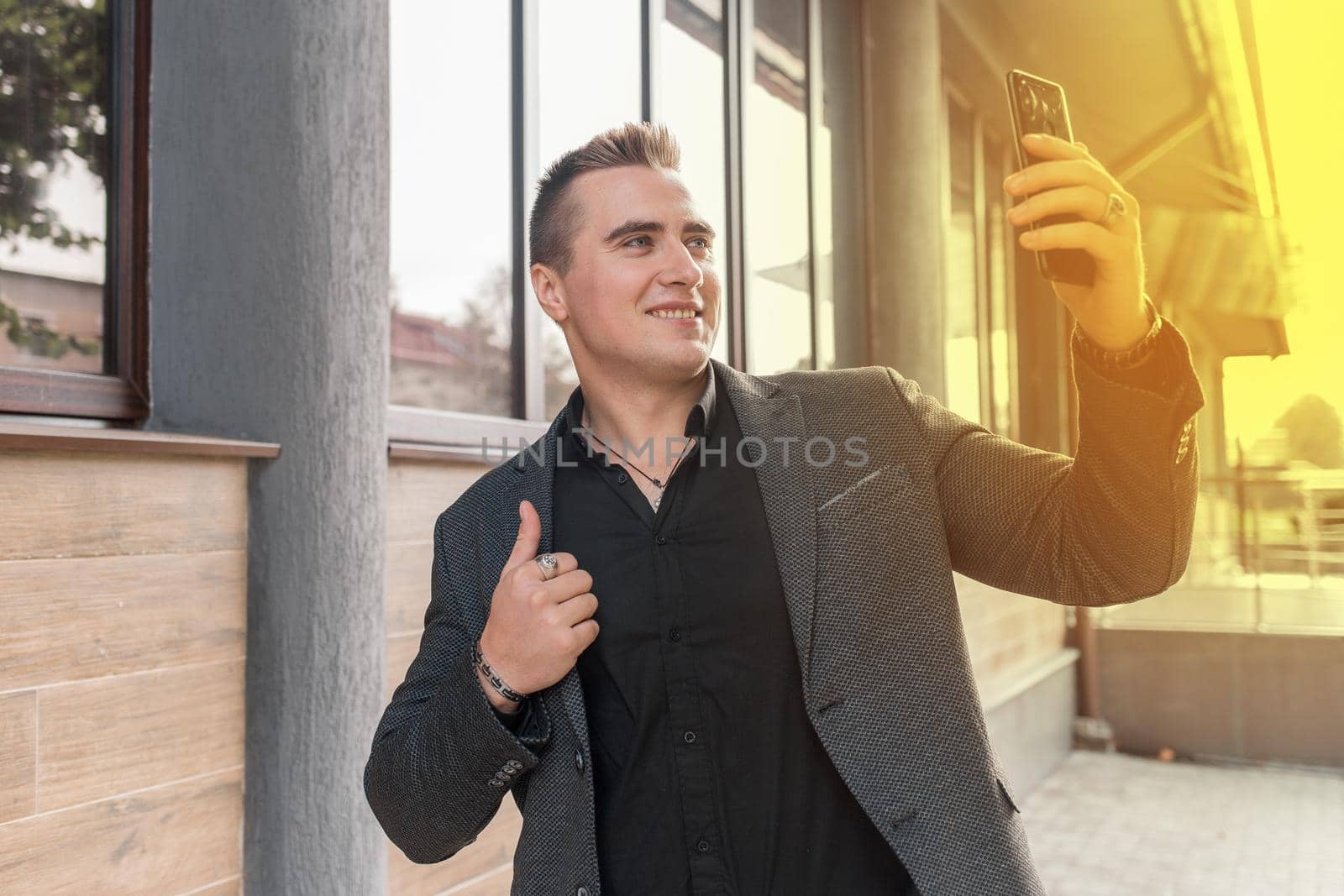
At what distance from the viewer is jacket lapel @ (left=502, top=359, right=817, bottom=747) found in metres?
1.16

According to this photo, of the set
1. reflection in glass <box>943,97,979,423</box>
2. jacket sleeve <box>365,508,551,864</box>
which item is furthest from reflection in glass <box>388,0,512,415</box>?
reflection in glass <box>943,97,979,423</box>

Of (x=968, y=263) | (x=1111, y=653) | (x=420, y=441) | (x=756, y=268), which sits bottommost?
(x=1111, y=653)

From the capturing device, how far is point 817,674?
113 centimetres

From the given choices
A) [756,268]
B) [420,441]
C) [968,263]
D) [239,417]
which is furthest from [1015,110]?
[968,263]

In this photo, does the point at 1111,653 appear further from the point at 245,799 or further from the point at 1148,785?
the point at 245,799

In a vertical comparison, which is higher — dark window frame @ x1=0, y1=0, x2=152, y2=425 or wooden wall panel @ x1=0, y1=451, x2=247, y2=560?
dark window frame @ x1=0, y1=0, x2=152, y2=425

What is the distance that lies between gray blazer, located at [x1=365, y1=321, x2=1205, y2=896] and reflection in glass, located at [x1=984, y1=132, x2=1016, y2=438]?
449 centimetres

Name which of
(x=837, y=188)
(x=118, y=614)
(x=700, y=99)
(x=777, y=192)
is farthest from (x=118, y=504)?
(x=837, y=188)

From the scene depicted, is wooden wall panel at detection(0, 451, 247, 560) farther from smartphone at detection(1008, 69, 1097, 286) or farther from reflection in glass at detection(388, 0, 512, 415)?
smartphone at detection(1008, 69, 1097, 286)

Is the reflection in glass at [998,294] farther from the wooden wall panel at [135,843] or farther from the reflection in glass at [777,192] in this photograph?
the wooden wall panel at [135,843]

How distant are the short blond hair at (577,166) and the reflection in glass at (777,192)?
6.58 feet

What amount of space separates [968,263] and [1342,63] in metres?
2.11

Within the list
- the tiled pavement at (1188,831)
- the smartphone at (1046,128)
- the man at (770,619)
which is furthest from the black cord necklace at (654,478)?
the tiled pavement at (1188,831)

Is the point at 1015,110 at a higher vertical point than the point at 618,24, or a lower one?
lower
